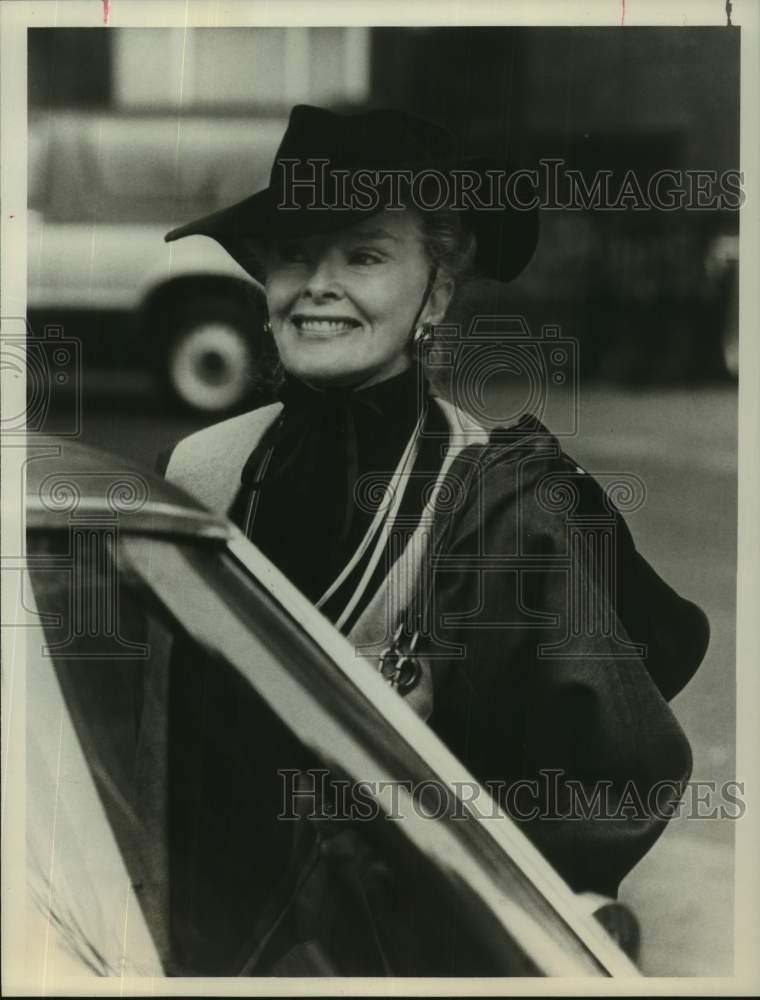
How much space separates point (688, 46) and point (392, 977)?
2.53m

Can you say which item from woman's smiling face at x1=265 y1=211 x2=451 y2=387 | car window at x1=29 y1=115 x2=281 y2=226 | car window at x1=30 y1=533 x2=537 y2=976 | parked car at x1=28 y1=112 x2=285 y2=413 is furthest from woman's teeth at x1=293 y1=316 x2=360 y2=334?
car window at x1=30 y1=533 x2=537 y2=976

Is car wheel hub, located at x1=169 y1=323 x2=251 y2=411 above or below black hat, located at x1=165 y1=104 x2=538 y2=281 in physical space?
below

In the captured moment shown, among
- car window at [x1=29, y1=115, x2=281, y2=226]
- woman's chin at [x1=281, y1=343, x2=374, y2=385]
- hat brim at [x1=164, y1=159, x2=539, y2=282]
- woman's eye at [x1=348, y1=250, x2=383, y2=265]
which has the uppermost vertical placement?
car window at [x1=29, y1=115, x2=281, y2=226]

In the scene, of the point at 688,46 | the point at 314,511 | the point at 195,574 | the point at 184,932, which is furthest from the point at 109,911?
the point at 688,46

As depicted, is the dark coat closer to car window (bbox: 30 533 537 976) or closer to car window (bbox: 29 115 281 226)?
car window (bbox: 30 533 537 976)

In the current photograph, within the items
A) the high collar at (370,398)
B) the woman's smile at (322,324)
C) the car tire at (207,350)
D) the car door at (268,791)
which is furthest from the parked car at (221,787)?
the woman's smile at (322,324)

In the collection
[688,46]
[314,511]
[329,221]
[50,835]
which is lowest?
[50,835]

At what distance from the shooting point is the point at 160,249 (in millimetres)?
2592

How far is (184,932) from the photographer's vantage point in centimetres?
259

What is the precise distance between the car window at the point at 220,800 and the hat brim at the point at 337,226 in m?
0.81

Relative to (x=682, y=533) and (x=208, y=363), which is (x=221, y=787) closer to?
(x=208, y=363)

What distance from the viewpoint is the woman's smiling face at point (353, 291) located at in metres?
2.58

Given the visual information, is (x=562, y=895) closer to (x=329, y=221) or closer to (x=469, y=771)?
(x=469, y=771)

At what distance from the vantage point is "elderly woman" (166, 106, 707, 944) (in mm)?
2562
